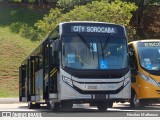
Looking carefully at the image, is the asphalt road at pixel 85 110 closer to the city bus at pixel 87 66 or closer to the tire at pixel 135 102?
the tire at pixel 135 102

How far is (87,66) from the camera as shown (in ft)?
51.4

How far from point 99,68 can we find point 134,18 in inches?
1193

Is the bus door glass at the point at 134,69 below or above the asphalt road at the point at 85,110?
above

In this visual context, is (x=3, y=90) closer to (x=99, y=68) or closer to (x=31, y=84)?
(x=31, y=84)

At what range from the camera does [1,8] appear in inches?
1928

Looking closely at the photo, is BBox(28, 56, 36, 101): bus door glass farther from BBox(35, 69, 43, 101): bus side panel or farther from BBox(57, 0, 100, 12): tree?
BBox(57, 0, 100, 12): tree

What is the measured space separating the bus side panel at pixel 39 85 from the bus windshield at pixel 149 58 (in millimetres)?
4503

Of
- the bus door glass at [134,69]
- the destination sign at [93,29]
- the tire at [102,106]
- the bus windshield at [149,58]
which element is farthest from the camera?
the bus door glass at [134,69]

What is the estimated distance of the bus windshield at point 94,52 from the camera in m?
15.7

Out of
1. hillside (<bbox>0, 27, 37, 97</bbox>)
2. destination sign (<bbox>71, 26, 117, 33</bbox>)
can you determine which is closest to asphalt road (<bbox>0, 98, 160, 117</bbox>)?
destination sign (<bbox>71, 26, 117, 33</bbox>)

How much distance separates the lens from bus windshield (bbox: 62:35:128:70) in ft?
51.5

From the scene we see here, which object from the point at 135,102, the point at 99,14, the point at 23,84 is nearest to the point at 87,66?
the point at 135,102

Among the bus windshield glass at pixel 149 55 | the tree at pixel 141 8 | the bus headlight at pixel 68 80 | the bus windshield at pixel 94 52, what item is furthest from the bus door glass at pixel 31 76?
the tree at pixel 141 8

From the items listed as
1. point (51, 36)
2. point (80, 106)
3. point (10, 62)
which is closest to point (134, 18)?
point (10, 62)
